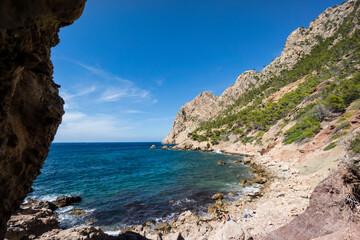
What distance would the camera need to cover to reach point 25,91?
Answer: 14.6 ft

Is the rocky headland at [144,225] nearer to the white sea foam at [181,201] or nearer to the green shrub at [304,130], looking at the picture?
the green shrub at [304,130]

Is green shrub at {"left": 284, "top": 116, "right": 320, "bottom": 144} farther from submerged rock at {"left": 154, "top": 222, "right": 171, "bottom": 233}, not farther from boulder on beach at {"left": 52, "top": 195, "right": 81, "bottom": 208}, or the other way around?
boulder on beach at {"left": 52, "top": 195, "right": 81, "bottom": 208}

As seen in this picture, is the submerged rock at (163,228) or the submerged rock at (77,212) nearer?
the submerged rock at (163,228)

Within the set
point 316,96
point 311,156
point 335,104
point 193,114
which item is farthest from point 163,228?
point 193,114

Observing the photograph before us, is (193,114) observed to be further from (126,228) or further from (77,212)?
(126,228)

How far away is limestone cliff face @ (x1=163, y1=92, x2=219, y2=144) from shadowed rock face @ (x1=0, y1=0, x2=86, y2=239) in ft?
455

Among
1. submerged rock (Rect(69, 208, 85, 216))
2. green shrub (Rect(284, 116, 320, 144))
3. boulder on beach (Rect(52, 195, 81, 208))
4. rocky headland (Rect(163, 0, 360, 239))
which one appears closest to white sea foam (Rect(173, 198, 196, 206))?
rocky headland (Rect(163, 0, 360, 239))

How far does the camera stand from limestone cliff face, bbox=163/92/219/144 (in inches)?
5915

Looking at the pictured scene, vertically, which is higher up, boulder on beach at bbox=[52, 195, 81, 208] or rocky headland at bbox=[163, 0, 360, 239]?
rocky headland at bbox=[163, 0, 360, 239]

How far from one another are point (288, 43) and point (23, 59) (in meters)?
155

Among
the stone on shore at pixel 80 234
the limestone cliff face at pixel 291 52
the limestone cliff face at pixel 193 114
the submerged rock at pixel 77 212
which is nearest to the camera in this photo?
the stone on shore at pixel 80 234

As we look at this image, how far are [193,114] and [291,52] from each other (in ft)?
304

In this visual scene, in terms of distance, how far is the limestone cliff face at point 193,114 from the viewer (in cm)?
15025

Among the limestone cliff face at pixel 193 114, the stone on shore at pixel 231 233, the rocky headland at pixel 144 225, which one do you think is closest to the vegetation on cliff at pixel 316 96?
the rocky headland at pixel 144 225
